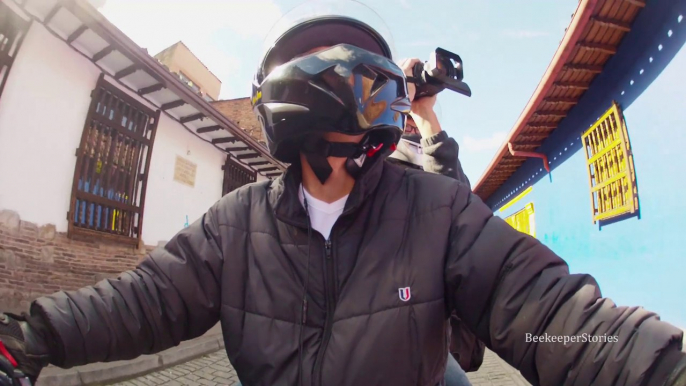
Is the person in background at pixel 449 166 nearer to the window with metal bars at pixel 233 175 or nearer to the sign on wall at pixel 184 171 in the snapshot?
the sign on wall at pixel 184 171

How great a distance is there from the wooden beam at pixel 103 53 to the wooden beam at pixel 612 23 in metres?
6.45

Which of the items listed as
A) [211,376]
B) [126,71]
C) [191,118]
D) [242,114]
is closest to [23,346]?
[211,376]

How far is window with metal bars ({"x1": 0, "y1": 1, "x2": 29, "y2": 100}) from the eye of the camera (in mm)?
4520

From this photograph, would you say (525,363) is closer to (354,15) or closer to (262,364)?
(262,364)

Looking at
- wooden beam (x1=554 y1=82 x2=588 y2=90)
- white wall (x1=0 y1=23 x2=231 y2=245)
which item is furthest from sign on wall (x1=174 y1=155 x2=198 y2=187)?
wooden beam (x1=554 y1=82 x2=588 y2=90)

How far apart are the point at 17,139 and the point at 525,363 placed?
19.5ft

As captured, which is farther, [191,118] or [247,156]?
[247,156]

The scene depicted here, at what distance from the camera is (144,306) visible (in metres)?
1.01

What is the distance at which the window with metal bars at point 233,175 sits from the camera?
9992 mm

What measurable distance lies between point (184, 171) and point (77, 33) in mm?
3461

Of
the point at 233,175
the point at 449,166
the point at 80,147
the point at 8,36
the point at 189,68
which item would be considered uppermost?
Result: the point at 189,68

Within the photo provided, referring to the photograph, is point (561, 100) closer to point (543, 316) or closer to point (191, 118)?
point (543, 316)

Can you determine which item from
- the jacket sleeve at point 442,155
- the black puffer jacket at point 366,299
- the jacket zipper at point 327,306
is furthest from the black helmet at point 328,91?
the jacket sleeve at point 442,155

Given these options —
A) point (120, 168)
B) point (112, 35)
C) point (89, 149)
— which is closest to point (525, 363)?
point (112, 35)
